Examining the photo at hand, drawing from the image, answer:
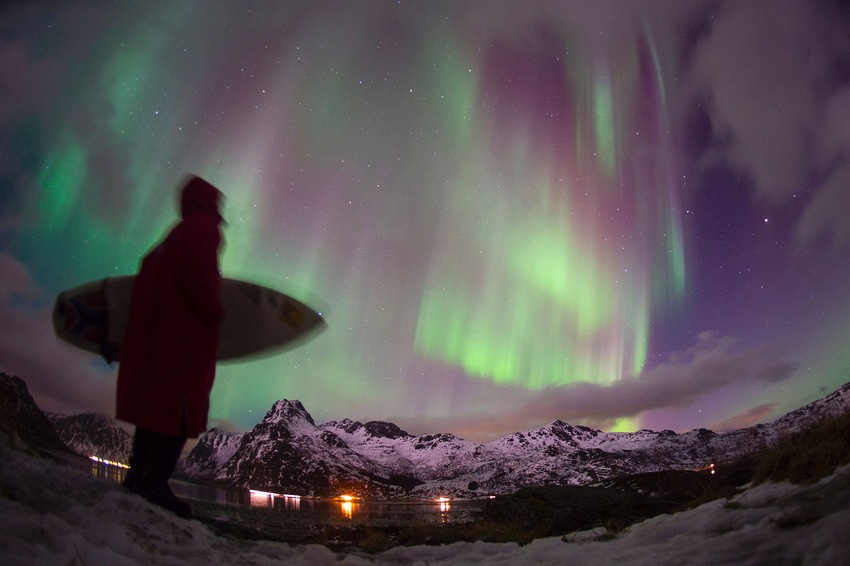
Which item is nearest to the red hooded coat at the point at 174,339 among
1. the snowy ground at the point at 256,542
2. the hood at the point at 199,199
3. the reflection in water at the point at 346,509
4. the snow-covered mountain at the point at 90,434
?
the hood at the point at 199,199

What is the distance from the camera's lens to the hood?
5473mm

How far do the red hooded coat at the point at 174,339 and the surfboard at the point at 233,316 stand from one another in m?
1.40

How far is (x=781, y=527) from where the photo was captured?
10.5ft

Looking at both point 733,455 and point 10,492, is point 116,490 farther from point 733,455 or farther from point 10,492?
point 733,455

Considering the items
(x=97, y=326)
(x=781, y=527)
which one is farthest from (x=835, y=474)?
(x=97, y=326)

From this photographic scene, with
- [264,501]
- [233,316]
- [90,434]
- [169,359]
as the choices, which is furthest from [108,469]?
[264,501]

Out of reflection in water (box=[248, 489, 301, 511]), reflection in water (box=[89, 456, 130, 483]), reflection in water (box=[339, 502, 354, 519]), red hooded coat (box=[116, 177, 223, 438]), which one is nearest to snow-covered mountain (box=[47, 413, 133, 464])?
reflection in water (box=[89, 456, 130, 483])

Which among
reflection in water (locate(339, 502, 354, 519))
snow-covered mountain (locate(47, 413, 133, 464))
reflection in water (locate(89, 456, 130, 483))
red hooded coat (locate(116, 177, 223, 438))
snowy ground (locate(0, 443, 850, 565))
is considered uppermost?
red hooded coat (locate(116, 177, 223, 438))

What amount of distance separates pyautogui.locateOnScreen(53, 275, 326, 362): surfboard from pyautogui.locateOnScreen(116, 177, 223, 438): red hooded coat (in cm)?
140

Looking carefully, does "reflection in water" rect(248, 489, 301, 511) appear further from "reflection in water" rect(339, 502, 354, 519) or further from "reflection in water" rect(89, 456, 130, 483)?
"reflection in water" rect(89, 456, 130, 483)

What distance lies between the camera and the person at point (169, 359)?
4.53m

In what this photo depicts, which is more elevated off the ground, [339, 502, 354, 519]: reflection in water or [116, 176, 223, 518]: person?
[116, 176, 223, 518]: person

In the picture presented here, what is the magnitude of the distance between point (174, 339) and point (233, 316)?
2.91 m

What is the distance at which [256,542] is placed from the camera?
518 centimetres
